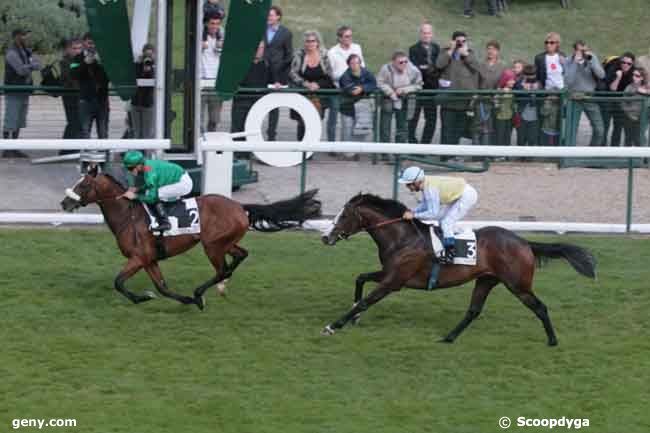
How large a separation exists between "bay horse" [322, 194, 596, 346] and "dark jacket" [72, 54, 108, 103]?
463 cm

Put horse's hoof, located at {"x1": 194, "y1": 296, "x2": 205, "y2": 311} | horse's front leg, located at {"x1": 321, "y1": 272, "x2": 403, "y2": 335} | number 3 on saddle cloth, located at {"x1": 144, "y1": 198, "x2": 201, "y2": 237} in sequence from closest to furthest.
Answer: horse's front leg, located at {"x1": 321, "y1": 272, "x2": 403, "y2": 335} < number 3 on saddle cloth, located at {"x1": 144, "y1": 198, "x2": 201, "y2": 237} < horse's hoof, located at {"x1": 194, "y1": 296, "x2": 205, "y2": 311}

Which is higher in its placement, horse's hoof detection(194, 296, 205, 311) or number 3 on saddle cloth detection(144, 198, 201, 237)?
number 3 on saddle cloth detection(144, 198, 201, 237)

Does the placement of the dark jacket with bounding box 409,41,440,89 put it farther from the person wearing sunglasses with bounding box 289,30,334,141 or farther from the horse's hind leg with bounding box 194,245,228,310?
the horse's hind leg with bounding box 194,245,228,310

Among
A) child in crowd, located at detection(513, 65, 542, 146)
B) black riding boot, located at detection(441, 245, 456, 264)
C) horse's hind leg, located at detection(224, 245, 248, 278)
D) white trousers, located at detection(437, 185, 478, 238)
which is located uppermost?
child in crowd, located at detection(513, 65, 542, 146)

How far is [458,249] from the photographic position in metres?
9.39

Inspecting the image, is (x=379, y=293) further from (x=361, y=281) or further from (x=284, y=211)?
(x=284, y=211)

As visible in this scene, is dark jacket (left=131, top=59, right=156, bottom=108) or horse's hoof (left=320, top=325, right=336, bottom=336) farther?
dark jacket (left=131, top=59, right=156, bottom=108)

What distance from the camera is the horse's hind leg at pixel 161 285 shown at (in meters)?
9.95

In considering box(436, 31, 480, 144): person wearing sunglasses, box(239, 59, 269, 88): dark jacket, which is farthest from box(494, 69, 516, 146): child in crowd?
box(239, 59, 269, 88): dark jacket

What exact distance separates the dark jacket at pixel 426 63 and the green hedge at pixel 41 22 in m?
6.81

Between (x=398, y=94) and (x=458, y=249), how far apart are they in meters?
4.88

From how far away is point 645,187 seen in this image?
12602 mm

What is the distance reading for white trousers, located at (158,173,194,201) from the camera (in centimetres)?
1000

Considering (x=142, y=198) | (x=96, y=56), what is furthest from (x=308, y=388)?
(x=96, y=56)
